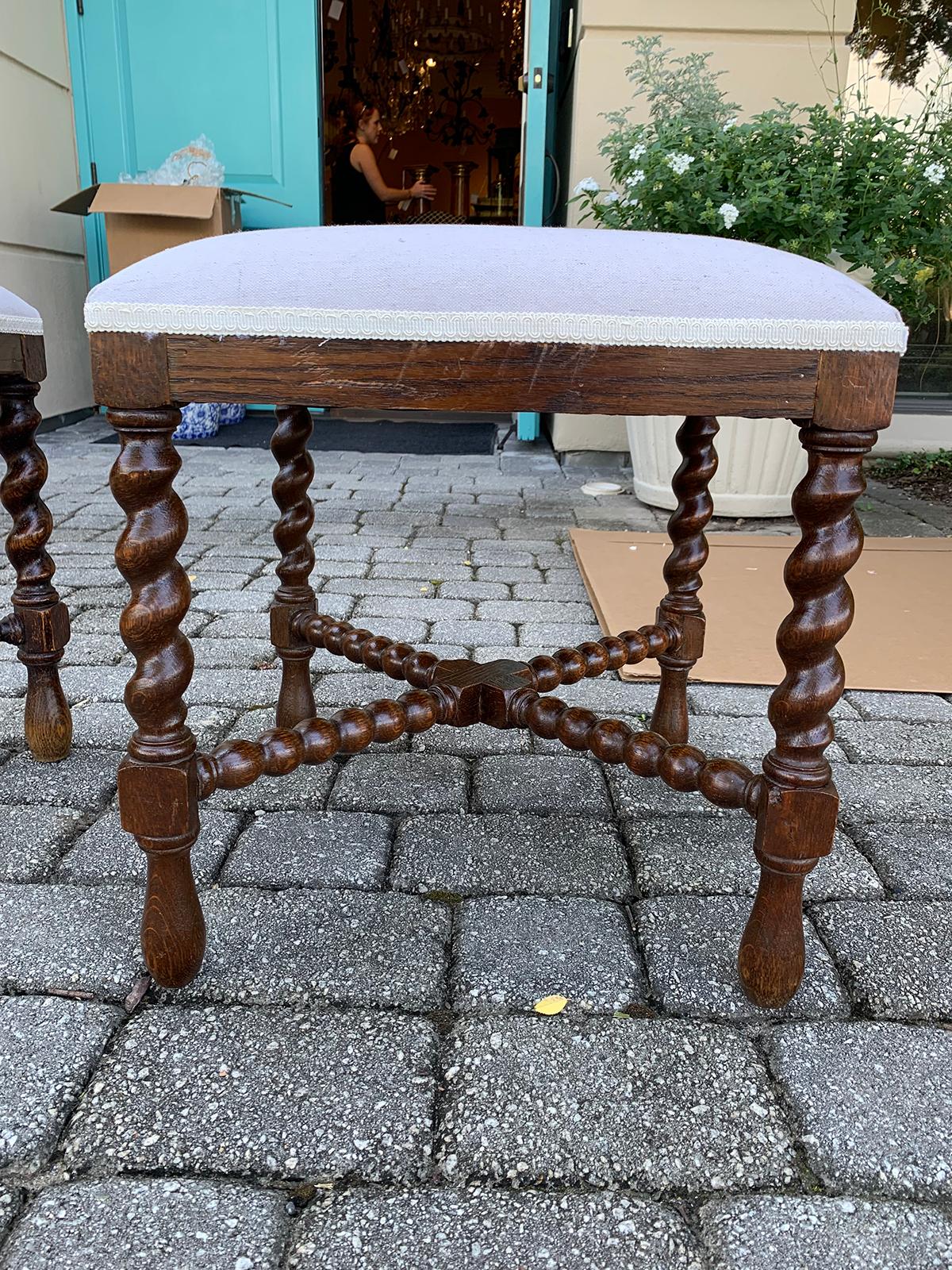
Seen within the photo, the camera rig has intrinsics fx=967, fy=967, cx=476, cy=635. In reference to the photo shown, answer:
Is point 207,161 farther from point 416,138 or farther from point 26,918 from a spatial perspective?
point 416,138

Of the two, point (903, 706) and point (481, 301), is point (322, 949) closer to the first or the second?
A: point (481, 301)

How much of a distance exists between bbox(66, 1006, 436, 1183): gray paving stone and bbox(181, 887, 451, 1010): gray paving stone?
3 centimetres

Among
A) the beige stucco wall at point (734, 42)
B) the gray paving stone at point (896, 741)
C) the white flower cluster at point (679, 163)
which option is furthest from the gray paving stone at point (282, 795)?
the beige stucco wall at point (734, 42)

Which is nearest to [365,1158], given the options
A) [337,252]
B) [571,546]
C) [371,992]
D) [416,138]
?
[371,992]

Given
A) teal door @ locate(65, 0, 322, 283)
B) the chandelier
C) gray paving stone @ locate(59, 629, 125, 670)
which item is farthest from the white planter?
the chandelier

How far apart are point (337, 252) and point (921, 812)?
3.94ft

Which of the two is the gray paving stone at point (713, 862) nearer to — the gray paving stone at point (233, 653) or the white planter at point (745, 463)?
the gray paving stone at point (233, 653)

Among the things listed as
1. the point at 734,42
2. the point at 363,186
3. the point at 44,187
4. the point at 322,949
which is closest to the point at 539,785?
the point at 322,949

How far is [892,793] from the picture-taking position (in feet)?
5.16

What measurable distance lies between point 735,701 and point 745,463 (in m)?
1.64

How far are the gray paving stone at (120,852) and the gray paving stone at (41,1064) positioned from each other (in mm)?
254

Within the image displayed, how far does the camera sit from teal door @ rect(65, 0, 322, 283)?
4848 mm

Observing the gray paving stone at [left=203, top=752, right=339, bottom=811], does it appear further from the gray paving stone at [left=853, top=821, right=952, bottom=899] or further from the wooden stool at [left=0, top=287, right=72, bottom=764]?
the gray paving stone at [left=853, top=821, right=952, bottom=899]

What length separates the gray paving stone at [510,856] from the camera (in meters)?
1.29
